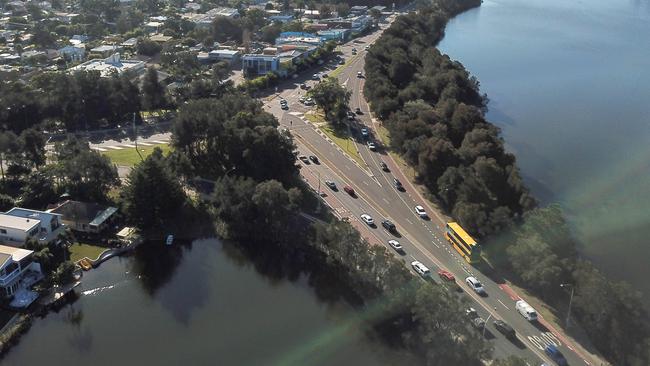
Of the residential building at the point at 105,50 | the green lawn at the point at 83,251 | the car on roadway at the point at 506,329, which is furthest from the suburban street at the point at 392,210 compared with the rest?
the residential building at the point at 105,50

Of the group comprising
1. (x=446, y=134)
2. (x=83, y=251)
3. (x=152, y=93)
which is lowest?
(x=83, y=251)

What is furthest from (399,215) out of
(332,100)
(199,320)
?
(332,100)

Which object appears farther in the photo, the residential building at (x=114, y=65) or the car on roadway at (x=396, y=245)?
the residential building at (x=114, y=65)

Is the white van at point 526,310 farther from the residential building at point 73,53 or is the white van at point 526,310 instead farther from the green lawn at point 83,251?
the residential building at point 73,53

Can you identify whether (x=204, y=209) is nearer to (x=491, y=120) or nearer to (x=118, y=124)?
(x=118, y=124)

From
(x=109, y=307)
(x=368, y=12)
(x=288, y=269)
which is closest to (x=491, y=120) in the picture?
(x=288, y=269)

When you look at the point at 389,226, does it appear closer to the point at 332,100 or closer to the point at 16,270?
the point at 16,270
